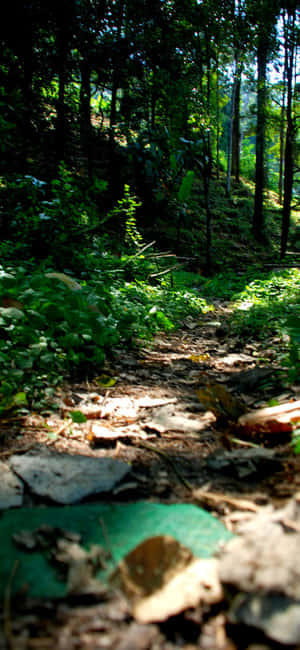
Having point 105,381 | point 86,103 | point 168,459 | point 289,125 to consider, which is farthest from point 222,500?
point 289,125

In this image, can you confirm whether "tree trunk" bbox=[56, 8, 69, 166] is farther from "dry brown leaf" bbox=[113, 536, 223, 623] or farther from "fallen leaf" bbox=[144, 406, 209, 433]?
"dry brown leaf" bbox=[113, 536, 223, 623]

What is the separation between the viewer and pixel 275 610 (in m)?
0.80

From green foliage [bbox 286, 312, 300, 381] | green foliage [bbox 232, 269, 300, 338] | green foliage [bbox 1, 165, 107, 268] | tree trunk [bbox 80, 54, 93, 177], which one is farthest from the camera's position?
tree trunk [bbox 80, 54, 93, 177]

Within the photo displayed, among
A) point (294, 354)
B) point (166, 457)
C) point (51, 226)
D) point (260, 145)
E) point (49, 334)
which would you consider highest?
point (260, 145)

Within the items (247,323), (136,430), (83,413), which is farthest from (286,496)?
(247,323)

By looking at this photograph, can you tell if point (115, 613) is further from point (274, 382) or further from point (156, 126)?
point (156, 126)

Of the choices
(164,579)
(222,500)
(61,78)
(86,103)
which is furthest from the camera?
(86,103)

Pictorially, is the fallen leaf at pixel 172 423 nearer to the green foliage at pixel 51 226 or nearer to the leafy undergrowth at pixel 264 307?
the leafy undergrowth at pixel 264 307

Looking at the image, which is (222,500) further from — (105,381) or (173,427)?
(105,381)

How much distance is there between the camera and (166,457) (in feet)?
5.72

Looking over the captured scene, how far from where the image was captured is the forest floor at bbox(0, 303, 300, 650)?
32.4 inches

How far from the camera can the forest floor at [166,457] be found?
0.82m

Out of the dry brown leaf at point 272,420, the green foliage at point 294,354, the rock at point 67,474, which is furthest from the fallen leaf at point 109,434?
the green foliage at point 294,354

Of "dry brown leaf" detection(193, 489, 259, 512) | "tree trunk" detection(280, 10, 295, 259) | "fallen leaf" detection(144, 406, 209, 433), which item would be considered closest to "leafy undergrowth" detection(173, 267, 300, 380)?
"fallen leaf" detection(144, 406, 209, 433)
